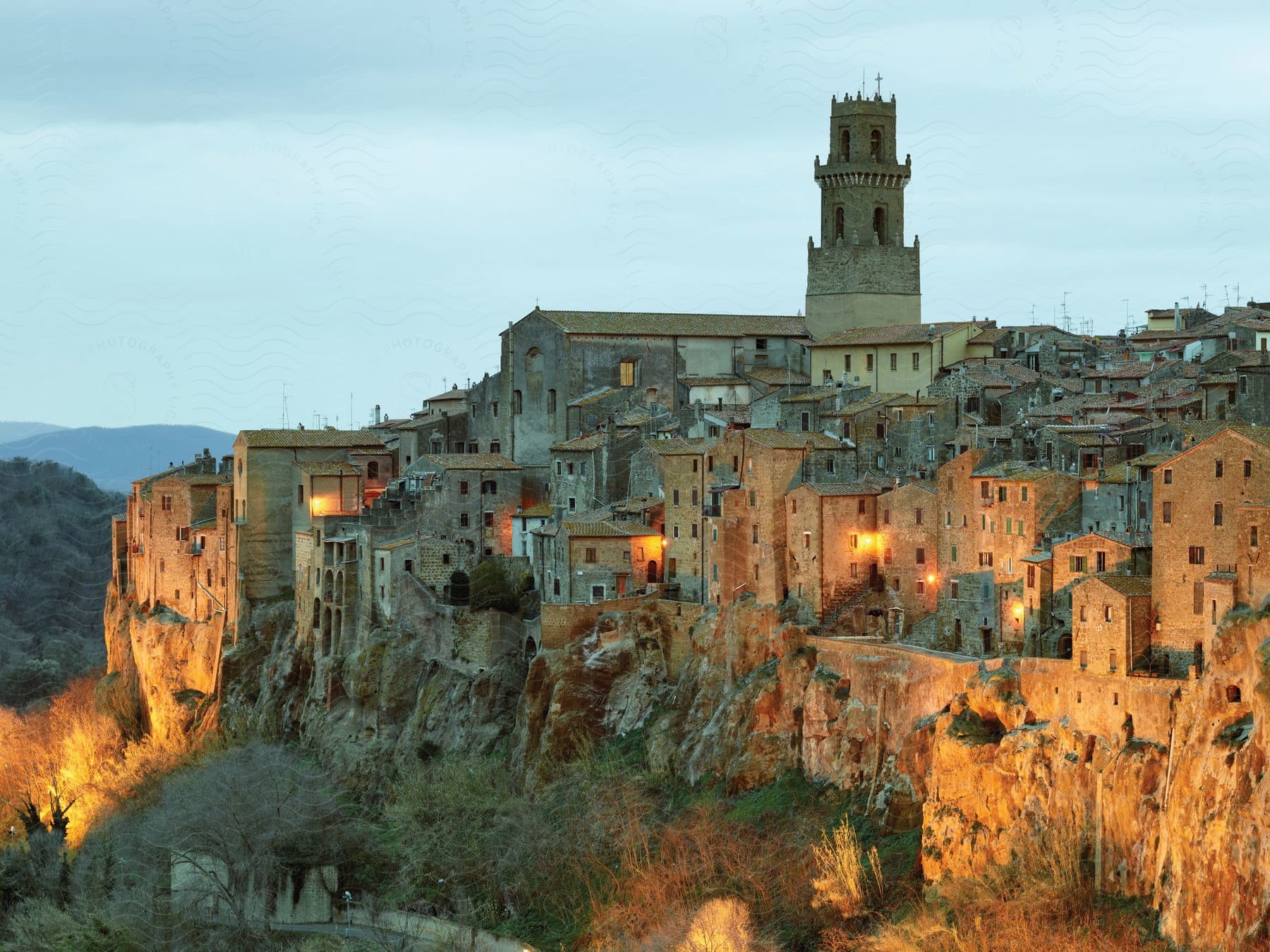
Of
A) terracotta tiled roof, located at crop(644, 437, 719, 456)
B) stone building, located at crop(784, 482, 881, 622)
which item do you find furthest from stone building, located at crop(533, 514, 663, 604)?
stone building, located at crop(784, 482, 881, 622)

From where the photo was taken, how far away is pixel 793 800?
53.8 meters

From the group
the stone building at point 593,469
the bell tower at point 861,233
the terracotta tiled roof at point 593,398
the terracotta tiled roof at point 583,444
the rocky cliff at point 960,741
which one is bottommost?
the rocky cliff at point 960,741

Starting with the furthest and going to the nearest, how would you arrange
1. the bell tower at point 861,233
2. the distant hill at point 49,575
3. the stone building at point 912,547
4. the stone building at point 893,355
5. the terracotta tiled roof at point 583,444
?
the distant hill at point 49,575
the bell tower at point 861,233
the stone building at point 893,355
the terracotta tiled roof at point 583,444
the stone building at point 912,547

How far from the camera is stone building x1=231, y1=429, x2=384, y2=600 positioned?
75.5 metres

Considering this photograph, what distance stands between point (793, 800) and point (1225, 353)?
23.0 metres

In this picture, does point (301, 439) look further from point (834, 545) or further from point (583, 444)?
point (834, 545)

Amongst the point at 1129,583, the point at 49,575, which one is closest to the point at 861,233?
the point at 1129,583

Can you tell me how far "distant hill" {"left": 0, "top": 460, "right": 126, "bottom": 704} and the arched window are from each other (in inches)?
1910

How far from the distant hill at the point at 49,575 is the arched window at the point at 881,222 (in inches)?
1910

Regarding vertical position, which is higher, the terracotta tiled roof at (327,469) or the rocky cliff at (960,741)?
the terracotta tiled roof at (327,469)

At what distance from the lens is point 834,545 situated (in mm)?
57406

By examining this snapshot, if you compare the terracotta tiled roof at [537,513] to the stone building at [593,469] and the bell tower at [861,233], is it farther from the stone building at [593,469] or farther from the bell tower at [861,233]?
the bell tower at [861,233]

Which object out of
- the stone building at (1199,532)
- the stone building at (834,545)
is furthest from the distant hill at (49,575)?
the stone building at (1199,532)

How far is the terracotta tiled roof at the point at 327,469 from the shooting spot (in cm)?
7388
